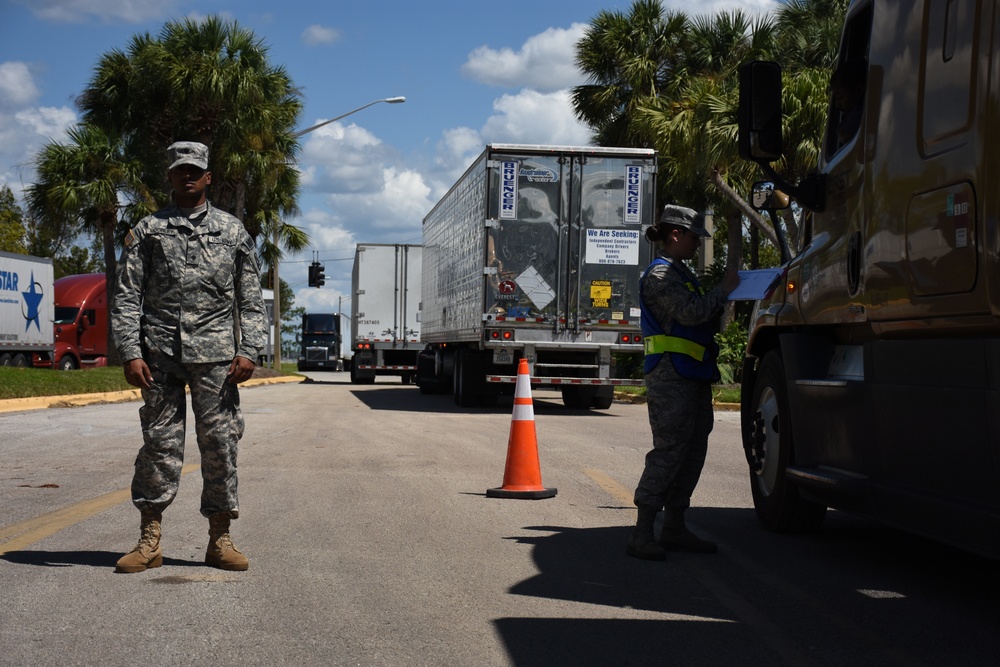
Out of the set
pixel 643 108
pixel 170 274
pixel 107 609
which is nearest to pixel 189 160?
pixel 170 274

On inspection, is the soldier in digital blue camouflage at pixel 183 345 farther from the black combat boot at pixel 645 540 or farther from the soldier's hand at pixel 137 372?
the black combat boot at pixel 645 540

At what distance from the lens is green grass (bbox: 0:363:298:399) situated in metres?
19.1

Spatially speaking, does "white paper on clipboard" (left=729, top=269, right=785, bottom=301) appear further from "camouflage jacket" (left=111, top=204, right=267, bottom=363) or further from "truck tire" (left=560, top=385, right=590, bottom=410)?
"truck tire" (left=560, top=385, right=590, bottom=410)

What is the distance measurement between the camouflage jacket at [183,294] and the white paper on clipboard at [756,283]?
8.53ft

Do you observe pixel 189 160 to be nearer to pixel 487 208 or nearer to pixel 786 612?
pixel 786 612

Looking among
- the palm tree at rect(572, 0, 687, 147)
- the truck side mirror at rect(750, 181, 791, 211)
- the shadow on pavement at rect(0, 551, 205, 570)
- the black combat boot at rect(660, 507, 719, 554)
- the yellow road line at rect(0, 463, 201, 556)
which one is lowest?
the yellow road line at rect(0, 463, 201, 556)

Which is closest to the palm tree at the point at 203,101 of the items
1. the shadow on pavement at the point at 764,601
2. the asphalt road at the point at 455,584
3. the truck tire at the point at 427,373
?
the truck tire at the point at 427,373

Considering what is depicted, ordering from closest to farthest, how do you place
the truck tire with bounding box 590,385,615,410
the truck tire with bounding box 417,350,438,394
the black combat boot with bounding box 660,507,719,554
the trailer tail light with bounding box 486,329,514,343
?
the black combat boot with bounding box 660,507,719,554
the trailer tail light with bounding box 486,329,514,343
the truck tire with bounding box 590,385,615,410
the truck tire with bounding box 417,350,438,394

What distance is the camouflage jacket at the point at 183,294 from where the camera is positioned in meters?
5.63

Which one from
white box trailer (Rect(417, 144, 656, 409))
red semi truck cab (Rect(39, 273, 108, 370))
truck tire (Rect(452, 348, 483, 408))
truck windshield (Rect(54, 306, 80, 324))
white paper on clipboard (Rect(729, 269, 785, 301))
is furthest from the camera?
truck windshield (Rect(54, 306, 80, 324))

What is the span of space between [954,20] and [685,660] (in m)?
2.53

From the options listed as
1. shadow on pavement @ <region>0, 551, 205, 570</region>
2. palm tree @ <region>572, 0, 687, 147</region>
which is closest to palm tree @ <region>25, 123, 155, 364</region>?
palm tree @ <region>572, 0, 687, 147</region>

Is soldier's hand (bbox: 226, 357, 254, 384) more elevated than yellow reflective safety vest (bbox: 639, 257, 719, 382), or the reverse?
yellow reflective safety vest (bbox: 639, 257, 719, 382)

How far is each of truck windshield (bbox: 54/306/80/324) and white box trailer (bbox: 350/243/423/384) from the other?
8201 millimetres
